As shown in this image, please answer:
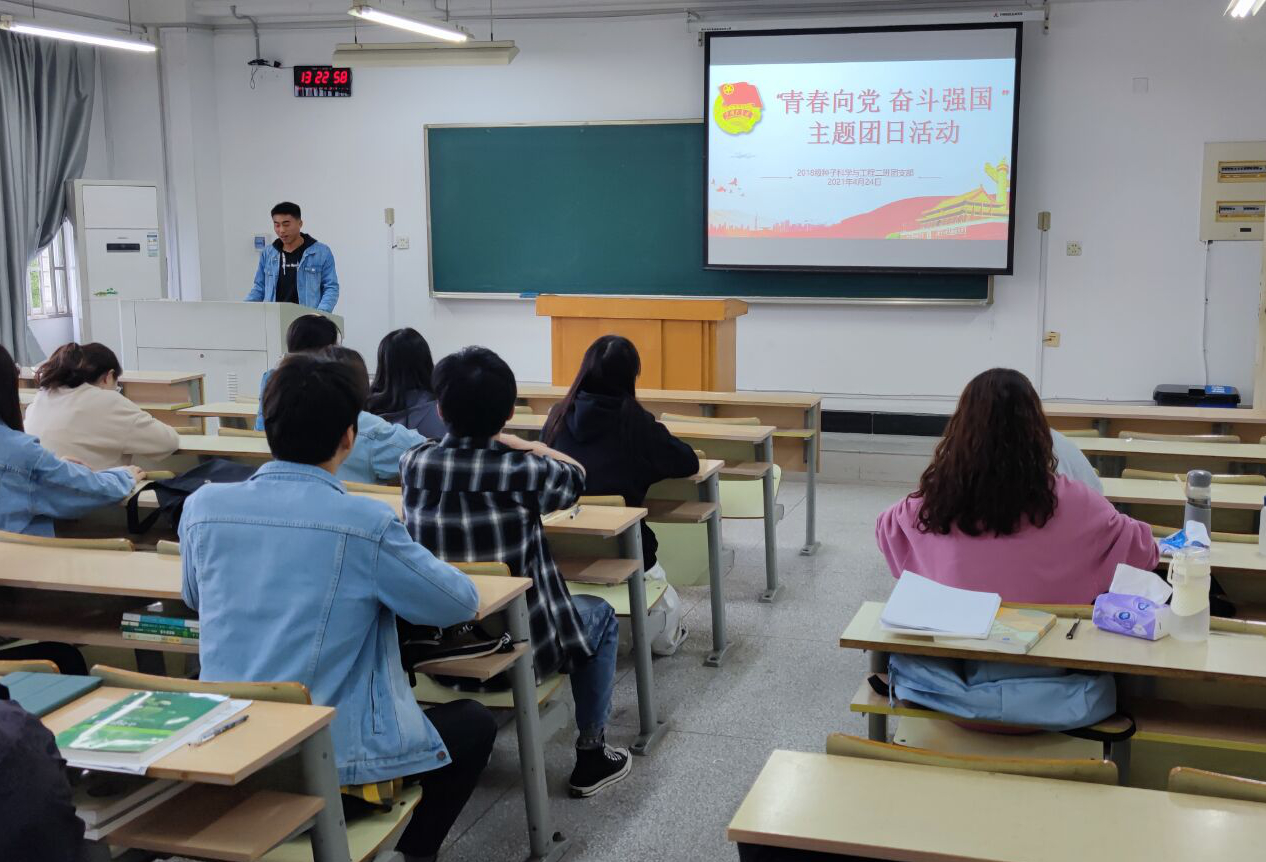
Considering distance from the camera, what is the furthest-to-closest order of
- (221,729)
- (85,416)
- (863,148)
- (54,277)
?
(54,277)
(863,148)
(85,416)
(221,729)

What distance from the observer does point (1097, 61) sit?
779cm

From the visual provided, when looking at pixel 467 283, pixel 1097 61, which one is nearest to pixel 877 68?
pixel 1097 61

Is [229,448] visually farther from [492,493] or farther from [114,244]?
[114,244]

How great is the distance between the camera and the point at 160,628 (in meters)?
2.85

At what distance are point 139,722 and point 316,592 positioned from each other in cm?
38

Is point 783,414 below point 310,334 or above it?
below

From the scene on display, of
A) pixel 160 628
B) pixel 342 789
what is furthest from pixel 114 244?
pixel 342 789

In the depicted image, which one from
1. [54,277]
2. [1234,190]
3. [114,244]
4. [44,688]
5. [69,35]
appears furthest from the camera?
[54,277]

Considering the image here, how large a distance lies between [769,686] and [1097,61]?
222 inches

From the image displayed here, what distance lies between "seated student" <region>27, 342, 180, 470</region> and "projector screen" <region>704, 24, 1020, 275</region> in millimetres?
5081

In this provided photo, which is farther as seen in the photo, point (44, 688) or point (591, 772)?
point (591, 772)

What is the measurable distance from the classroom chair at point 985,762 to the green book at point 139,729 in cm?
101

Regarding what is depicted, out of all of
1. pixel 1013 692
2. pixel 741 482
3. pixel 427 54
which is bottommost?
pixel 741 482

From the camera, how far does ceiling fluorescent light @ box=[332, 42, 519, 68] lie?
8.16m
